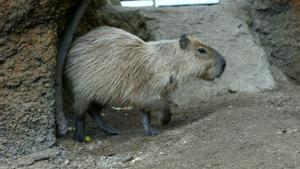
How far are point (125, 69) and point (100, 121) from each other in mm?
656

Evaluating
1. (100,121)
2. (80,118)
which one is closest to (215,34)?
(100,121)

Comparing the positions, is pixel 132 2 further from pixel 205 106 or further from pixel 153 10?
pixel 205 106

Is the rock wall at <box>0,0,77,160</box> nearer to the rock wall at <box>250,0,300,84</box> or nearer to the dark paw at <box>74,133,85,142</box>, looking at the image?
the dark paw at <box>74,133,85,142</box>

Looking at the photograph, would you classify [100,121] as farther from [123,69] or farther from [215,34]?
[215,34]

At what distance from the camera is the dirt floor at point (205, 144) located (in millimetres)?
5004

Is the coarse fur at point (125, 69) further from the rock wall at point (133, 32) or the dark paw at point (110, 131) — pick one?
the rock wall at point (133, 32)

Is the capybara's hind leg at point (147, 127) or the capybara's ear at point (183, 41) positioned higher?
the capybara's ear at point (183, 41)

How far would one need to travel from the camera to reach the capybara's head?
6.57m

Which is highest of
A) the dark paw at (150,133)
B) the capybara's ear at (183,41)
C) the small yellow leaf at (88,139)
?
the capybara's ear at (183,41)

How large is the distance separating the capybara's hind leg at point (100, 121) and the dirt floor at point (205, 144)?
71 millimetres

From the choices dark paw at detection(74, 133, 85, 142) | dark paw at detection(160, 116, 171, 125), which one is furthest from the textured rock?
dark paw at detection(74, 133, 85, 142)

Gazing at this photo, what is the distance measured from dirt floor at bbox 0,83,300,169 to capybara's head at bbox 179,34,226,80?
38 centimetres

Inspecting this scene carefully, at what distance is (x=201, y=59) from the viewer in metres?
6.62

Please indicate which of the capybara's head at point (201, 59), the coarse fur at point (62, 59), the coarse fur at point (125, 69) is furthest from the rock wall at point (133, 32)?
the capybara's head at point (201, 59)
